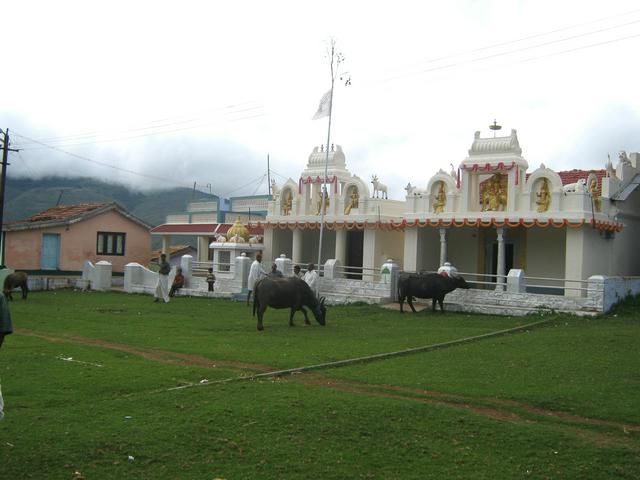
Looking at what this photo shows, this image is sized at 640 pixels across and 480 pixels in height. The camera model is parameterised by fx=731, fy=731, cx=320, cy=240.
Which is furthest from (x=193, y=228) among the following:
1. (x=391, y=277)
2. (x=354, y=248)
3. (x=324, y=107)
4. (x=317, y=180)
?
(x=391, y=277)

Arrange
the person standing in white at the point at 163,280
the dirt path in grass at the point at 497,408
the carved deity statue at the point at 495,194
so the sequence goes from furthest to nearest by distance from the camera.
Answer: the carved deity statue at the point at 495,194
the person standing in white at the point at 163,280
the dirt path in grass at the point at 497,408

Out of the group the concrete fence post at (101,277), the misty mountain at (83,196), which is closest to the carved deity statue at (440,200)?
the concrete fence post at (101,277)

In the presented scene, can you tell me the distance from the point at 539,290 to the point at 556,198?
388 cm

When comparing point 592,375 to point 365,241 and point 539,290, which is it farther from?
point 365,241

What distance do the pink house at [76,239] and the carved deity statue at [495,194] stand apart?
19.2 metres

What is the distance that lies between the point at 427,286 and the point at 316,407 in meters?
13.4

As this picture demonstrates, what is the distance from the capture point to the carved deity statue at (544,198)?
82.6 feet

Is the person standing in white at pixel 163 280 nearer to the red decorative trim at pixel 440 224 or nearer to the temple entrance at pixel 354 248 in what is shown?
the red decorative trim at pixel 440 224

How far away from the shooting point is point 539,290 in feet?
88.2

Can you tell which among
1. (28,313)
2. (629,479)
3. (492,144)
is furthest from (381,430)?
(492,144)

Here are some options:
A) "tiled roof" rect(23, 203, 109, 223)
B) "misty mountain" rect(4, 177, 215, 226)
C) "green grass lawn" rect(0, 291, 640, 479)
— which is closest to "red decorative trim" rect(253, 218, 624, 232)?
"green grass lawn" rect(0, 291, 640, 479)

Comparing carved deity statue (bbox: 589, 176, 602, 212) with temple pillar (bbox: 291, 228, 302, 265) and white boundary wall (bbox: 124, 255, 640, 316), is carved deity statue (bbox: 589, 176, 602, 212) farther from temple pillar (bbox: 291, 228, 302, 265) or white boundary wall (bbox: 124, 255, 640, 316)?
temple pillar (bbox: 291, 228, 302, 265)

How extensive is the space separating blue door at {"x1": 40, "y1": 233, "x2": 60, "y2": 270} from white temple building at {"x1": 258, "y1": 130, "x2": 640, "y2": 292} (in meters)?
9.98

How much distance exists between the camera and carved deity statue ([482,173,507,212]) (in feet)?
86.6
